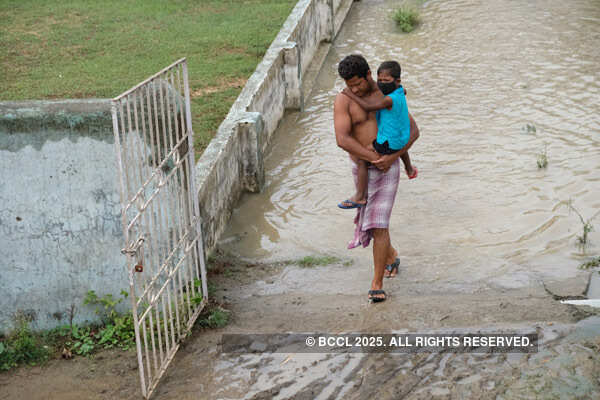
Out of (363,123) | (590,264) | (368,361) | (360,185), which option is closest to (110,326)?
(368,361)

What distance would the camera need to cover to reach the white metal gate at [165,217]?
447cm

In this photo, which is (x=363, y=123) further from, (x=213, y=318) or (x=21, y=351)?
(x=21, y=351)

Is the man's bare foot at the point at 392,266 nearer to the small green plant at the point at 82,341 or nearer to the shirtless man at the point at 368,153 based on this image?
the shirtless man at the point at 368,153

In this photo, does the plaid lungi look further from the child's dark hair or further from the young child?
the child's dark hair

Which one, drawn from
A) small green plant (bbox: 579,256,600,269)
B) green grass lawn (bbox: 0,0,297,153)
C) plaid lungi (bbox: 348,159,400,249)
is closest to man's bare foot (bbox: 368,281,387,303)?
plaid lungi (bbox: 348,159,400,249)

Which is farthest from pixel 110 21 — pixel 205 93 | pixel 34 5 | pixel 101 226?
pixel 101 226

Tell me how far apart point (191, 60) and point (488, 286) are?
754 centimetres

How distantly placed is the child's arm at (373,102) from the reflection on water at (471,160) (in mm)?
1635

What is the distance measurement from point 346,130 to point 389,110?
33 centimetres

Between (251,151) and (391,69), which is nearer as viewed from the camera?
Result: (391,69)

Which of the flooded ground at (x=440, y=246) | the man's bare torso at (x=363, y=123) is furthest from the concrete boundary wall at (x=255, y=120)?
the man's bare torso at (x=363, y=123)

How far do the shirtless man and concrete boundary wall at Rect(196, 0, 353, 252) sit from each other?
4.93 feet

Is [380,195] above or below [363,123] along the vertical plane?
below

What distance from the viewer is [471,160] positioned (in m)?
8.10
